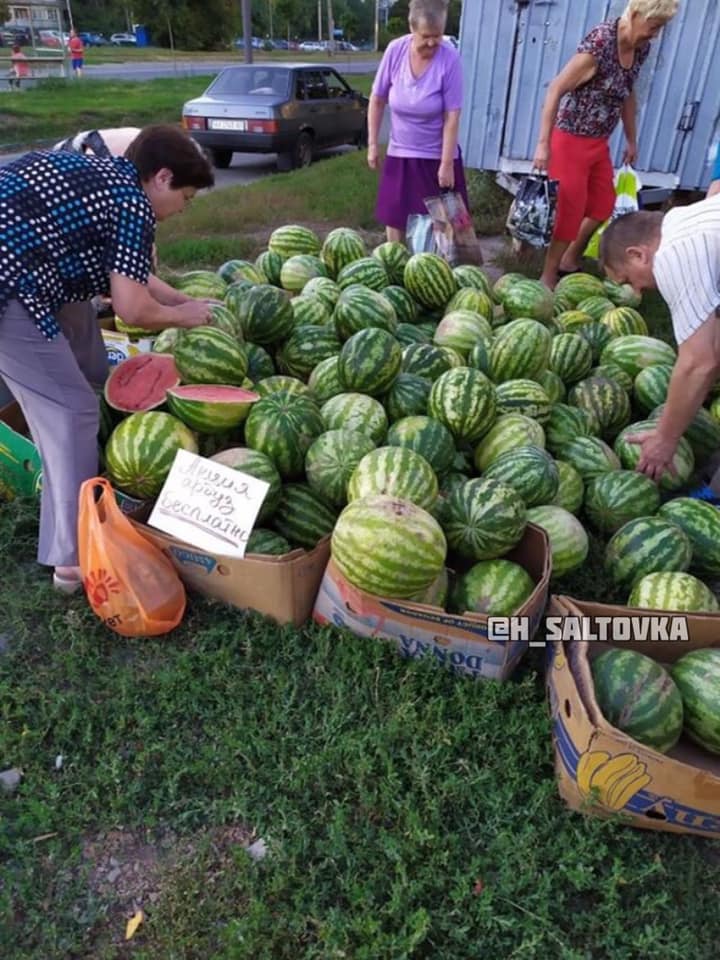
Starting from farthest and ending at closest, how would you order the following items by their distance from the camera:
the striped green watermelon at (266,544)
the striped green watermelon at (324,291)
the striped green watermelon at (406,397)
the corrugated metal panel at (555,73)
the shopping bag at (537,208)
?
1. the corrugated metal panel at (555,73)
2. the shopping bag at (537,208)
3. the striped green watermelon at (324,291)
4. the striped green watermelon at (406,397)
5. the striped green watermelon at (266,544)

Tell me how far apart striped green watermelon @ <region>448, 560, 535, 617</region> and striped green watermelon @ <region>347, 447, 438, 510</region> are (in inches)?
11.8

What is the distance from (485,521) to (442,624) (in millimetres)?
421

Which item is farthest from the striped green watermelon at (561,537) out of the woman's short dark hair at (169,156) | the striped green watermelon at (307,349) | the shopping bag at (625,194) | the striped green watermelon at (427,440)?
the shopping bag at (625,194)

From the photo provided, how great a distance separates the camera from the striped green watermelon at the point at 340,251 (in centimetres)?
467

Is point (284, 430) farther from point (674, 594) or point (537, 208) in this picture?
point (537, 208)

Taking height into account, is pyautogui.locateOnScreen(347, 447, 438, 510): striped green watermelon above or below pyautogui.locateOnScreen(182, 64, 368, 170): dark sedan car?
above

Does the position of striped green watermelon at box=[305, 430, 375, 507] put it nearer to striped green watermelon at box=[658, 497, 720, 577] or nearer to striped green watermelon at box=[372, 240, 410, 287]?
striped green watermelon at box=[658, 497, 720, 577]

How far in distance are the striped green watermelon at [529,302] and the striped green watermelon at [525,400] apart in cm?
92

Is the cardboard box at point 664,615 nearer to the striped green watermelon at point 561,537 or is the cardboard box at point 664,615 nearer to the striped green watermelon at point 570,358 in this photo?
the striped green watermelon at point 561,537

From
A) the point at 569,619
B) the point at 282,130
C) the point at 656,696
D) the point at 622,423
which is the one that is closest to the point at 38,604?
the point at 569,619

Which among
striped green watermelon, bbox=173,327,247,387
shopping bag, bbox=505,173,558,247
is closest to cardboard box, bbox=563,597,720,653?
striped green watermelon, bbox=173,327,247,387

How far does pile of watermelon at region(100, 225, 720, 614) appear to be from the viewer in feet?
8.62

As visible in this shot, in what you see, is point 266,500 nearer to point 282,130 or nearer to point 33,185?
point 33,185

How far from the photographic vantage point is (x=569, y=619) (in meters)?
2.34
